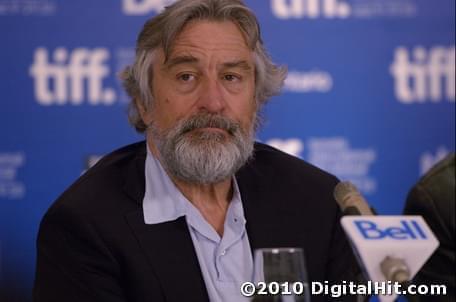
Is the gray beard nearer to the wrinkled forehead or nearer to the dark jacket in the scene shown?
the dark jacket

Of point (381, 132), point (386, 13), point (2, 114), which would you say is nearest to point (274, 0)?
point (386, 13)

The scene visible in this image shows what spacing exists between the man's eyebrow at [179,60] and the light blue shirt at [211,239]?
0.30 m

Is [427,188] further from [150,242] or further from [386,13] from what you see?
[386,13]

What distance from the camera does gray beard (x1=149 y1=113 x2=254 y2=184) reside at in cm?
221

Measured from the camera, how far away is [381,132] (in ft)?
11.1

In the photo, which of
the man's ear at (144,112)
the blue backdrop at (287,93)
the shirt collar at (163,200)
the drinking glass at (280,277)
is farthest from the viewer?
the blue backdrop at (287,93)

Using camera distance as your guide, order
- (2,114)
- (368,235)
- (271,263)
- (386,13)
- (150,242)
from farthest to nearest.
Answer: (386,13) → (2,114) → (150,242) → (271,263) → (368,235)

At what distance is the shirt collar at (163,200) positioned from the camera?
213 cm

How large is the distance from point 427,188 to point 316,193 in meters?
1.00

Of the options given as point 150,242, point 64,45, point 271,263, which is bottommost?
point 150,242

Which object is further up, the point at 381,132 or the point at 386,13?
the point at 386,13

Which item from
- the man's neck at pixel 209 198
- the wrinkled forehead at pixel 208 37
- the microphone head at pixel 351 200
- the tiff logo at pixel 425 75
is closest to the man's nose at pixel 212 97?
the wrinkled forehead at pixel 208 37

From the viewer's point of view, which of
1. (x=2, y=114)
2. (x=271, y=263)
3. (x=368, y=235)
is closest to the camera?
(x=368, y=235)

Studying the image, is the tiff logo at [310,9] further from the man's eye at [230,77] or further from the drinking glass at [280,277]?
the drinking glass at [280,277]
